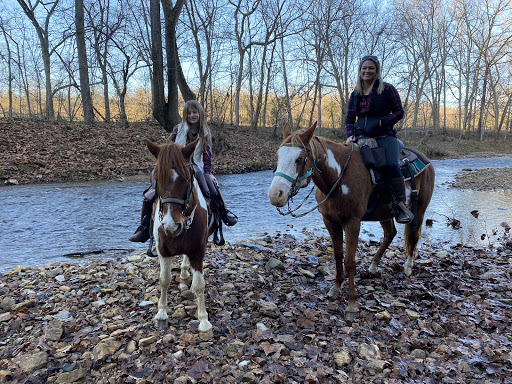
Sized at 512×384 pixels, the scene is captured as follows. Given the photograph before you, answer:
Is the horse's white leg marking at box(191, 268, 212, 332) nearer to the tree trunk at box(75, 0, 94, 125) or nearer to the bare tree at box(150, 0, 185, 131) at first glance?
the bare tree at box(150, 0, 185, 131)

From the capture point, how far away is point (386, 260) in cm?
628

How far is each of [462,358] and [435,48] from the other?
42.2 m

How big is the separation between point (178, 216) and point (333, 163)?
2.26 m

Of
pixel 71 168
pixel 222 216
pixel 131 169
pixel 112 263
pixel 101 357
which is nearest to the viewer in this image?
pixel 101 357

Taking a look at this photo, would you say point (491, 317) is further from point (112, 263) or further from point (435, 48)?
point (435, 48)

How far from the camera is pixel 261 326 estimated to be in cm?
379

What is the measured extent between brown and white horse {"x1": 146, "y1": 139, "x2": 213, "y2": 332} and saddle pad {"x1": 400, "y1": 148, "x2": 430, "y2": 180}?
3380 mm

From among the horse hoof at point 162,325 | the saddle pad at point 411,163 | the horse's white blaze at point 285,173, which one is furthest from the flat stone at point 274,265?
the saddle pad at point 411,163

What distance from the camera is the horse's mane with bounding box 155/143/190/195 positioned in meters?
3.14

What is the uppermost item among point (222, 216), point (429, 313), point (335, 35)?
point (335, 35)

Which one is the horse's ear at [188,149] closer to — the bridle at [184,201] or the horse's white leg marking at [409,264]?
the bridle at [184,201]

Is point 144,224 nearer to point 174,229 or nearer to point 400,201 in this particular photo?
point 174,229

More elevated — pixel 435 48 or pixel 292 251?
pixel 435 48

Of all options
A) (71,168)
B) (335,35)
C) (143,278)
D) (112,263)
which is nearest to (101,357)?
(143,278)
